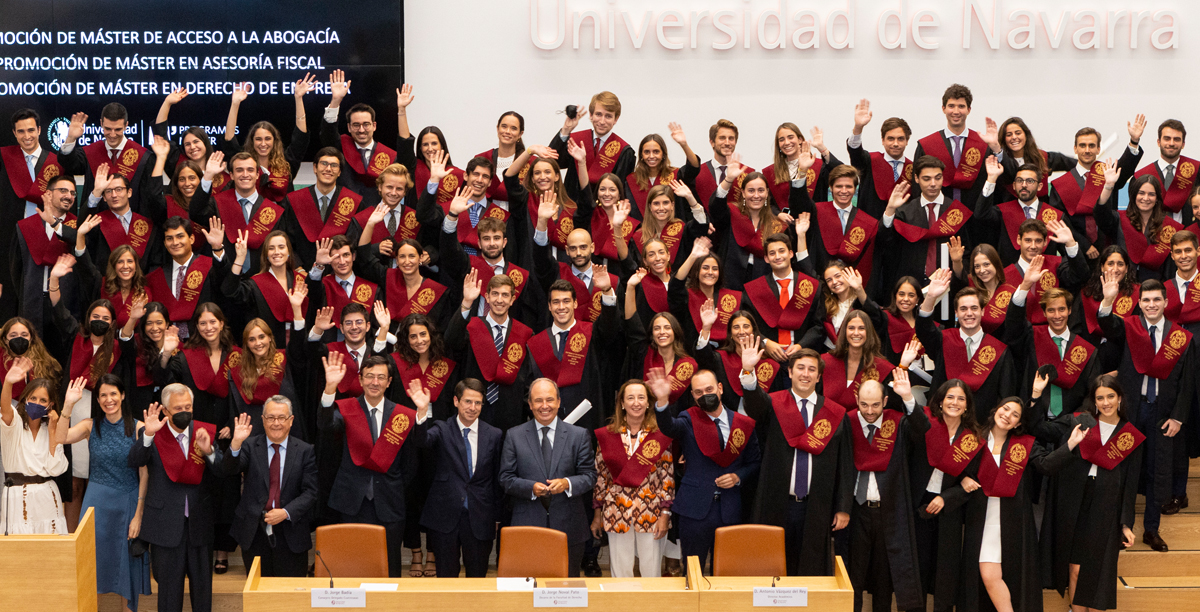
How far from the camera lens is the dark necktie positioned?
217 inches

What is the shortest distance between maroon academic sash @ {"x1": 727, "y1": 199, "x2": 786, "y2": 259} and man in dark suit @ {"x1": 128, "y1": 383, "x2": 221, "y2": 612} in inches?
115

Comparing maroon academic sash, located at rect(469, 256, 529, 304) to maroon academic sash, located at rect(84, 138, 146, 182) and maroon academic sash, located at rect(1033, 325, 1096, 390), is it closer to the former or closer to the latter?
maroon academic sash, located at rect(84, 138, 146, 182)

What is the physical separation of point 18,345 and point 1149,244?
19.0ft

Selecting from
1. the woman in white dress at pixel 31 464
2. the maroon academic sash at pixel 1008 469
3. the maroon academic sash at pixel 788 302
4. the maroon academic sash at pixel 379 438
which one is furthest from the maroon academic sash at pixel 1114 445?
the woman in white dress at pixel 31 464

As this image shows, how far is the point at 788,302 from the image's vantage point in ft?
20.6

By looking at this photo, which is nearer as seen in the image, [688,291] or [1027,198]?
[688,291]

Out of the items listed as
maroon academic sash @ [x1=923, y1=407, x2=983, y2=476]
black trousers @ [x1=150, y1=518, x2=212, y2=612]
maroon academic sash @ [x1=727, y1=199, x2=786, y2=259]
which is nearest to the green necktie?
maroon academic sash @ [x1=923, y1=407, x2=983, y2=476]

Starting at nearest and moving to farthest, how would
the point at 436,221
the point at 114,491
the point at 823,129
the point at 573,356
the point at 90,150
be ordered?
the point at 114,491
the point at 573,356
the point at 436,221
the point at 90,150
the point at 823,129

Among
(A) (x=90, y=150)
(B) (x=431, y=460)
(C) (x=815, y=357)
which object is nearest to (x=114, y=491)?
(B) (x=431, y=460)

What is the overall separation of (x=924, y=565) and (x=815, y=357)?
111 cm

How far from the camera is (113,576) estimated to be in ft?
18.4

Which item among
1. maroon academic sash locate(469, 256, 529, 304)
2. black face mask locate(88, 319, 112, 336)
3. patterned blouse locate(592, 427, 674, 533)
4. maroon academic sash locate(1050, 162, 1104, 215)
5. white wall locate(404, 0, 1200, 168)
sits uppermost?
white wall locate(404, 0, 1200, 168)

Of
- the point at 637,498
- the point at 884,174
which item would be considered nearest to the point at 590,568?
the point at 637,498

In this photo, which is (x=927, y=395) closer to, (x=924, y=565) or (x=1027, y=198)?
(x=924, y=565)
